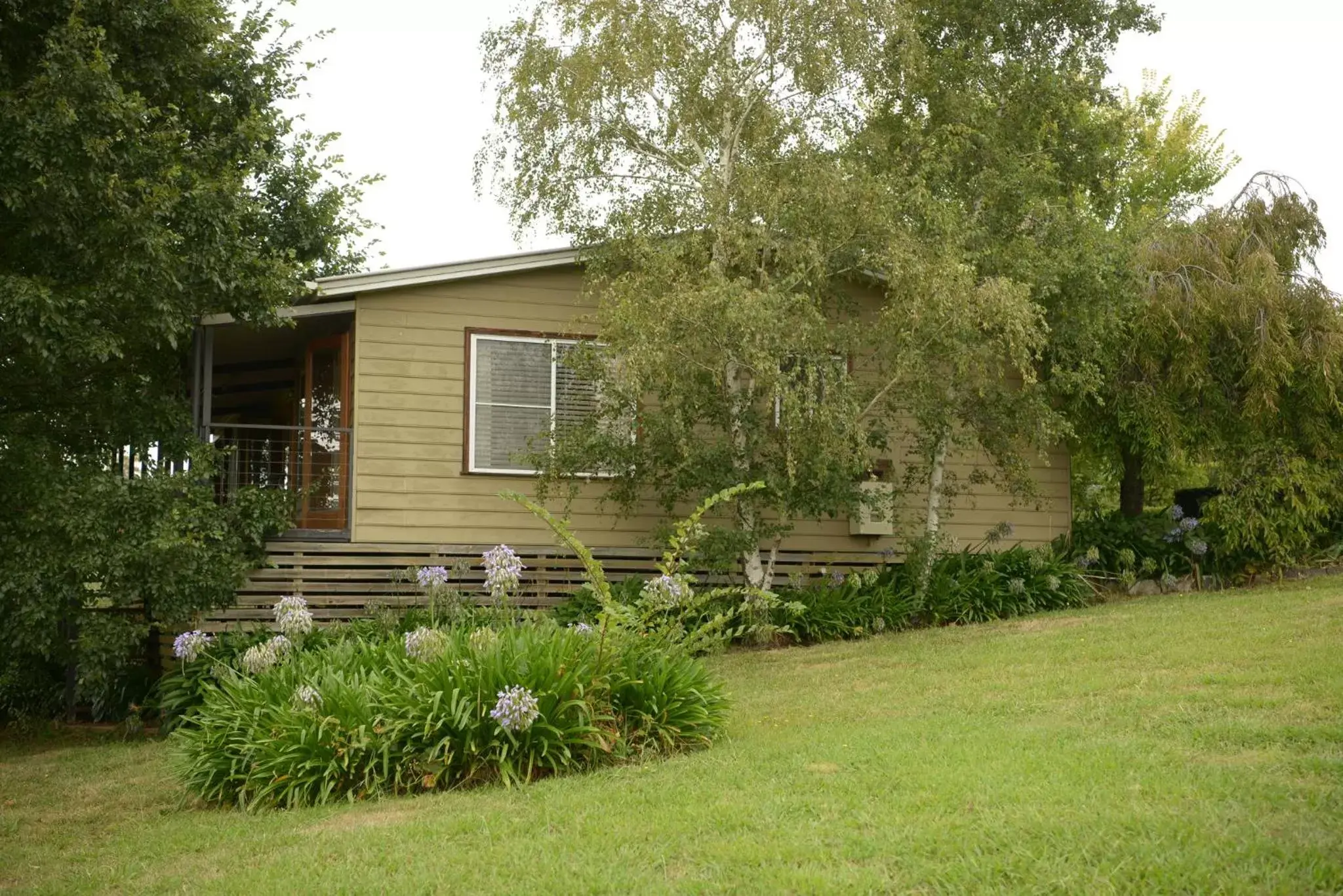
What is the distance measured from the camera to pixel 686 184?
13.3 meters

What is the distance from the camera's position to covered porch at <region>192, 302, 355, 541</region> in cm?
1227

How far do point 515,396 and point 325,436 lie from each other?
201 cm

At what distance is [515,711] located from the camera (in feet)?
22.3

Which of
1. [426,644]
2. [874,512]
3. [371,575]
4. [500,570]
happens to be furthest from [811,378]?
[426,644]

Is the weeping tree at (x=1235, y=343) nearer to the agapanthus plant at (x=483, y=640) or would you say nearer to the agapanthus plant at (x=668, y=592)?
the agapanthus plant at (x=668, y=592)

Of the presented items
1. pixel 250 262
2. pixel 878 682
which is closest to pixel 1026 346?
pixel 878 682

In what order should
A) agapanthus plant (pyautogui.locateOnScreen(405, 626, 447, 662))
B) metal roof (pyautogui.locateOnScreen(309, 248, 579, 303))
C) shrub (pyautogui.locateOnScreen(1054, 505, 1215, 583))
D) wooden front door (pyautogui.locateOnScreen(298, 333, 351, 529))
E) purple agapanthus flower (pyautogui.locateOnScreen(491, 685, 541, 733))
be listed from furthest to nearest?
shrub (pyautogui.locateOnScreen(1054, 505, 1215, 583)), wooden front door (pyautogui.locateOnScreen(298, 333, 351, 529)), metal roof (pyautogui.locateOnScreen(309, 248, 579, 303)), agapanthus plant (pyautogui.locateOnScreen(405, 626, 447, 662)), purple agapanthus flower (pyautogui.locateOnScreen(491, 685, 541, 733))

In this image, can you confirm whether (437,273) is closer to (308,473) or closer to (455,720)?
(308,473)

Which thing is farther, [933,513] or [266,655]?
[933,513]

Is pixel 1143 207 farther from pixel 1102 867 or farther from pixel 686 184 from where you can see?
pixel 1102 867

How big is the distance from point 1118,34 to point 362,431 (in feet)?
39.1

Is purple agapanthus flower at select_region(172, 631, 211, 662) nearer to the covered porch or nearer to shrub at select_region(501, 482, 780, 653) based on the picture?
shrub at select_region(501, 482, 780, 653)

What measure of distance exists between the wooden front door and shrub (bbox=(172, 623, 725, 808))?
4967mm

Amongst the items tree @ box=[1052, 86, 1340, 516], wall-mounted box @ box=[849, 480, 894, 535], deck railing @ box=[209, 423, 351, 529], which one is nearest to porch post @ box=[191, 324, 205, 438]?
deck railing @ box=[209, 423, 351, 529]
